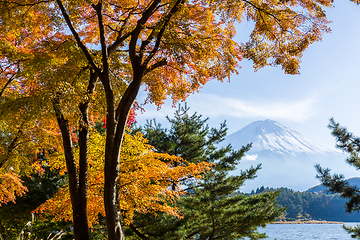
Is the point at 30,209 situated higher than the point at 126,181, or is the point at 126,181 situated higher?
Answer: the point at 30,209

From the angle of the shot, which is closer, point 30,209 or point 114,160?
point 114,160

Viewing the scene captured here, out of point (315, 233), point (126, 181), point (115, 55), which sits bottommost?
point (315, 233)

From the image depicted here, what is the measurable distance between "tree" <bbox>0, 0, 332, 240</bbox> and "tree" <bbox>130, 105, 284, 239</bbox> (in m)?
4.61

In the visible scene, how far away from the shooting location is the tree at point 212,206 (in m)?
8.45

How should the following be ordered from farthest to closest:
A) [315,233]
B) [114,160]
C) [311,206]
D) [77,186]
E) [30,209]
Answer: [311,206]
[315,233]
[30,209]
[77,186]
[114,160]

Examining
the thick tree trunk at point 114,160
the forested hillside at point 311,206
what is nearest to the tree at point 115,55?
the thick tree trunk at point 114,160

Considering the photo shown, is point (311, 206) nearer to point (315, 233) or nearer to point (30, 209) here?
point (315, 233)

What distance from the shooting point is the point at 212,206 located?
8.57 meters

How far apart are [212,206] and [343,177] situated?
5.39 metres

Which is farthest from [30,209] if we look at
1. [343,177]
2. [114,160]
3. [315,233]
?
[315,233]

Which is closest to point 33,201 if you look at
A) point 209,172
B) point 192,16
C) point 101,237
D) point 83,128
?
point 101,237

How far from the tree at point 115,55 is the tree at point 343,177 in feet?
24.6

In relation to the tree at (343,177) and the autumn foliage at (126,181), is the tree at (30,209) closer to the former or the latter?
the autumn foliage at (126,181)

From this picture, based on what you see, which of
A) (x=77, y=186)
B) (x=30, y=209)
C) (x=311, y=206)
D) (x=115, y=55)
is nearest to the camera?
(x=77, y=186)
